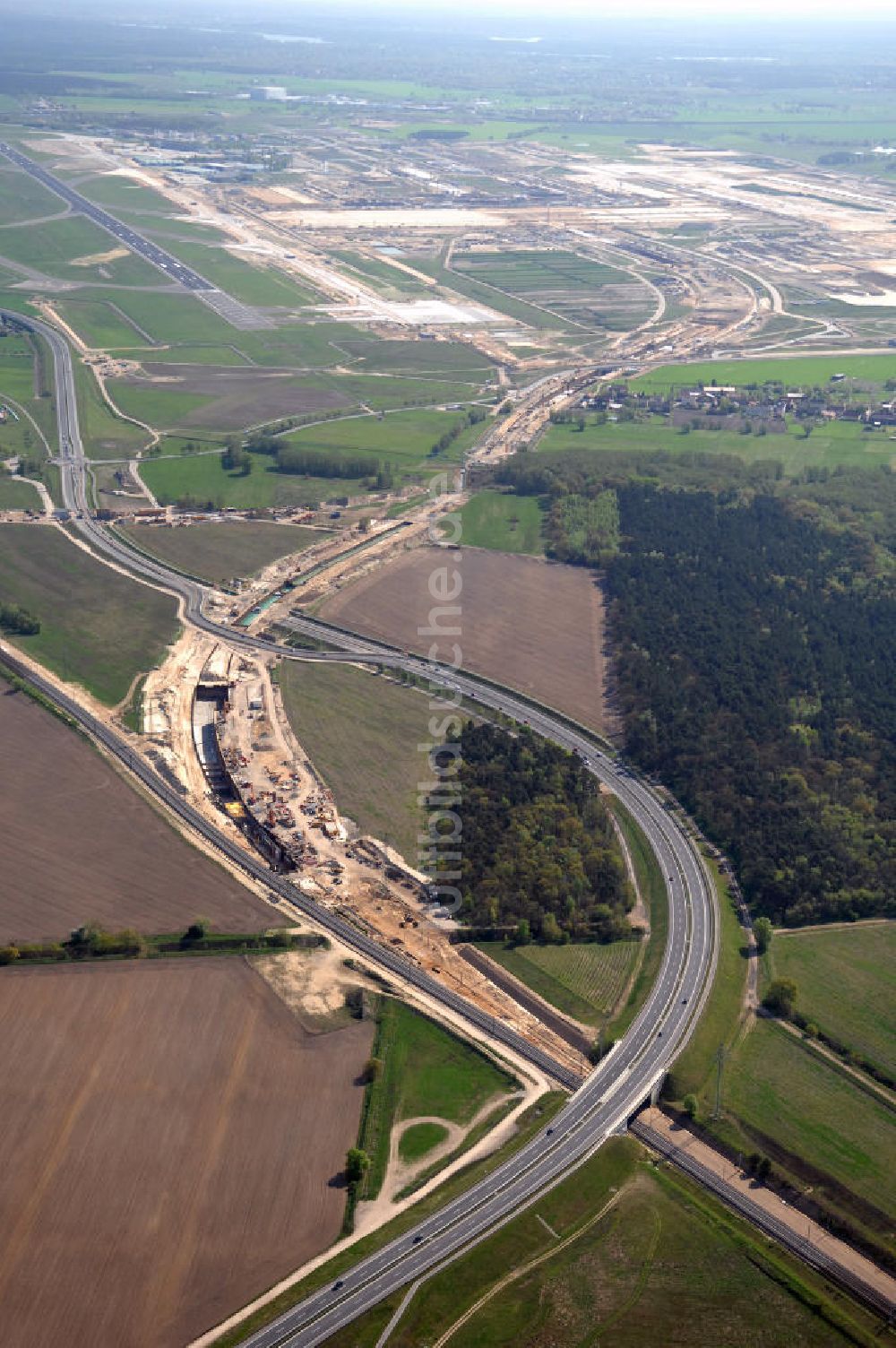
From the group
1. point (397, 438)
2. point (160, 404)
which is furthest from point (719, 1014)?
point (160, 404)

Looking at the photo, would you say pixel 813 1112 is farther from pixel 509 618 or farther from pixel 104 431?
pixel 104 431

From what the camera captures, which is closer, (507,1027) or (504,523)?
(507,1027)

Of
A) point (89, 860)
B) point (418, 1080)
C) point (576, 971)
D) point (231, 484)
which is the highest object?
point (231, 484)

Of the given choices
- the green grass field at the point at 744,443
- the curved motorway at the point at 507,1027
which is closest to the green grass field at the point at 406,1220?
the curved motorway at the point at 507,1027

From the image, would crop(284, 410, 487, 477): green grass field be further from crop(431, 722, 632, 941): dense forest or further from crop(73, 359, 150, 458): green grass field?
crop(431, 722, 632, 941): dense forest

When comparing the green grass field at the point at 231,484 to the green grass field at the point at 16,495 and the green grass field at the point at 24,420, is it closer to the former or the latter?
the green grass field at the point at 16,495

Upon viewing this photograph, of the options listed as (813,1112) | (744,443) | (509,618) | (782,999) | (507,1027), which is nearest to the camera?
(813,1112)

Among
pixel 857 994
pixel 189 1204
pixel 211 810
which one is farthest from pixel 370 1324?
pixel 211 810

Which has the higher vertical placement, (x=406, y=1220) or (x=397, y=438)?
(x=397, y=438)
